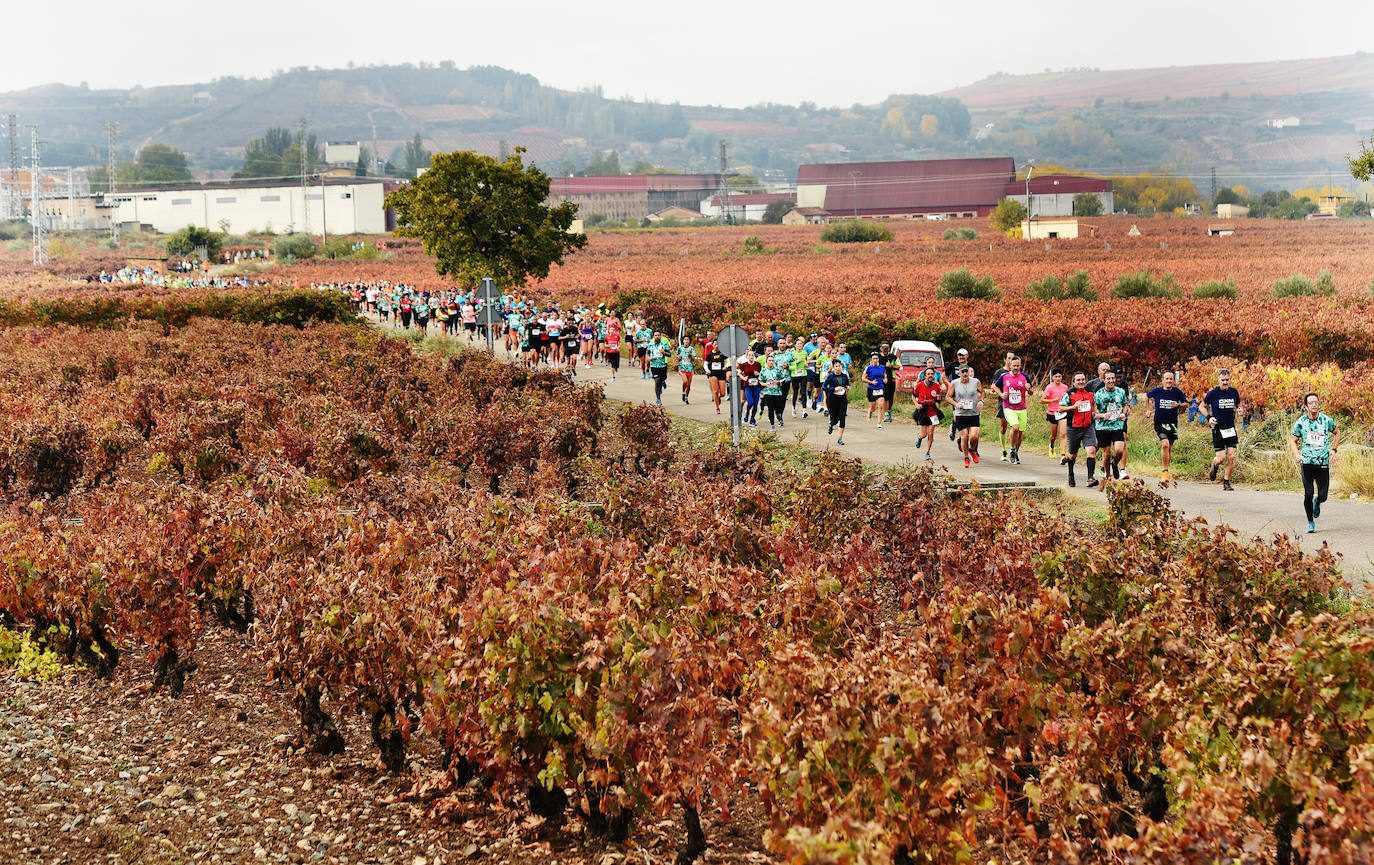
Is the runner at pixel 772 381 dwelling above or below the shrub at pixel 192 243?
below

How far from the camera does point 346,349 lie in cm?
2541

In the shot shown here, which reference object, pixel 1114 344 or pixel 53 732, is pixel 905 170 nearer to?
pixel 1114 344

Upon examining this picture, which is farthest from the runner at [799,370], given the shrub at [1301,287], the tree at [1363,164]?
the shrub at [1301,287]

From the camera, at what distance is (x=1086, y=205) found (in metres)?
124

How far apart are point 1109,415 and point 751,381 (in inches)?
278

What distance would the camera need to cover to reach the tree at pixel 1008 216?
107188 mm

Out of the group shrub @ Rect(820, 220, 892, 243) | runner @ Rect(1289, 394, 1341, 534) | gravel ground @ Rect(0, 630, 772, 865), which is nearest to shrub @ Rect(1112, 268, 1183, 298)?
runner @ Rect(1289, 394, 1341, 534)

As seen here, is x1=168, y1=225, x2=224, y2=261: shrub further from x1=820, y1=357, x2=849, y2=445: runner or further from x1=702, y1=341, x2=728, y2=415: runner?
x1=820, y1=357, x2=849, y2=445: runner

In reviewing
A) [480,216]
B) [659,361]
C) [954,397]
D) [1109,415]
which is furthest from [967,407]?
[480,216]

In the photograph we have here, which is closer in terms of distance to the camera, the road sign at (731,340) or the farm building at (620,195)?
the road sign at (731,340)

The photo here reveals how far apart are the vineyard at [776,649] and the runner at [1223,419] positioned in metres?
5.73

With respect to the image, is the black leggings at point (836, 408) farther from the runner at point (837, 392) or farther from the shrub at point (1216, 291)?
the shrub at point (1216, 291)

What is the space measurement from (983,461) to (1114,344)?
9.62m

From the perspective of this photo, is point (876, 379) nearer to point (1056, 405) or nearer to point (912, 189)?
point (1056, 405)
